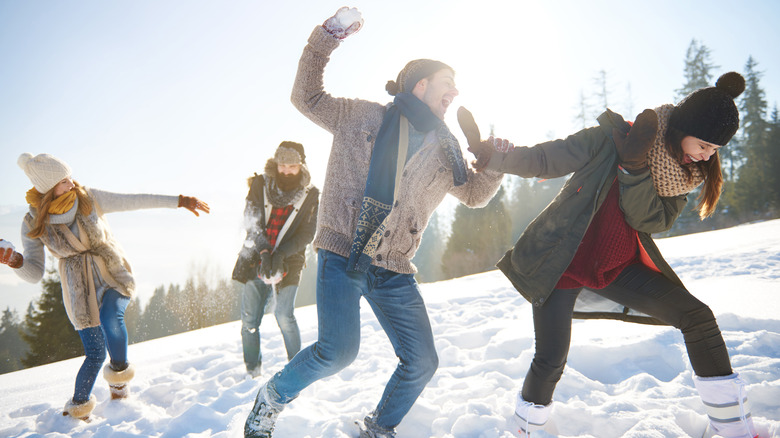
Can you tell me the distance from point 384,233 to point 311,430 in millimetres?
1690

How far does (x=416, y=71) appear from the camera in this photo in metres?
2.29

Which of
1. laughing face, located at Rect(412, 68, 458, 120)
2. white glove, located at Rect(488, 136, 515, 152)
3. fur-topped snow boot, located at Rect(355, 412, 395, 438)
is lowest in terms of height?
fur-topped snow boot, located at Rect(355, 412, 395, 438)

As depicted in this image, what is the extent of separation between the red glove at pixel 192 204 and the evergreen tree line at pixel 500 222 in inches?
279

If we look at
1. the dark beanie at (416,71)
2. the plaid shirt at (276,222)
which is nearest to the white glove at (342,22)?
the dark beanie at (416,71)

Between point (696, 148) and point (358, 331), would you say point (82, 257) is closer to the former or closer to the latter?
point (358, 331)

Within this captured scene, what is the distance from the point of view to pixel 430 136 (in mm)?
2254

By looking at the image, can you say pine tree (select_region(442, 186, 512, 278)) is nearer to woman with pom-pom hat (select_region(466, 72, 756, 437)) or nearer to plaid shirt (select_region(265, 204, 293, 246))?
plaid shirt (select_region(265, 204, 293, 246))

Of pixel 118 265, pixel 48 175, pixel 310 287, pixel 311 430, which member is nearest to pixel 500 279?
pixel 311 430

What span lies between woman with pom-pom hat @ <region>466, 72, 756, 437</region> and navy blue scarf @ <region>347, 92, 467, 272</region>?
0.25 meters

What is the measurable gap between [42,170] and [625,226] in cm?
438

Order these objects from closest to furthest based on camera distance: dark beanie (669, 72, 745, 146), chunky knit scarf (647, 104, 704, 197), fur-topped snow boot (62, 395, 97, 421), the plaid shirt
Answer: dark beanie (669, 72, 745, 146) → chunky knit scarf (647, 104, 704, 197) → fur-topped snow boot (62, 395, 97, 421) → the plaid shirt

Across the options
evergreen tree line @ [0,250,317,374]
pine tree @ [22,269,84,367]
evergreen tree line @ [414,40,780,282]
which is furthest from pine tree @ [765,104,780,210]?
pine tree @ [22,269,84,367]

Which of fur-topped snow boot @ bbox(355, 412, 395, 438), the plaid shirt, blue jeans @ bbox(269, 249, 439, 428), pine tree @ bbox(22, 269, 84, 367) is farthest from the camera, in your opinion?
pine tree @ bbox(22, 269, 84, 367)

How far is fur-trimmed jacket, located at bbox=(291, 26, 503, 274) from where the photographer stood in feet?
7.10
